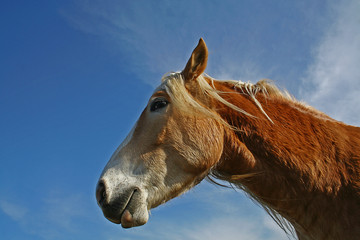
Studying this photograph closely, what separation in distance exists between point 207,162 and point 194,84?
1.05 m

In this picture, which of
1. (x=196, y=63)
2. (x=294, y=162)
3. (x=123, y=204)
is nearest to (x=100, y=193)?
(x=123, y=204)

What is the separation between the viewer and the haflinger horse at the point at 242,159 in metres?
3.03

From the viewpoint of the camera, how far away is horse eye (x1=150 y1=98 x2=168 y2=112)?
3.57 metres

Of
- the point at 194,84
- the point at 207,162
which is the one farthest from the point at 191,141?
the point at 194,84

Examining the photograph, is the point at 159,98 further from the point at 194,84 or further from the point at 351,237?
the point at 351,237

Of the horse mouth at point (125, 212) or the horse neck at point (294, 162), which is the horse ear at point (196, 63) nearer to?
the horse neck at point (294, 162)

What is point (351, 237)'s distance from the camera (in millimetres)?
2840

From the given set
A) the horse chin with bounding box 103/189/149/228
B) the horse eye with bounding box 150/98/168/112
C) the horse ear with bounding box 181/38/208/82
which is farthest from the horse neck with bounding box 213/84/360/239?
the horse chin with bounding box 103/189/149/228

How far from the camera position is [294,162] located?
3.13m

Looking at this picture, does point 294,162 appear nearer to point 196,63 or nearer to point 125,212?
point 196,63

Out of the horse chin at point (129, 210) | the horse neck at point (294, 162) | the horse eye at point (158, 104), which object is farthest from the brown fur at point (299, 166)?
the horse chin at point (129, 210)

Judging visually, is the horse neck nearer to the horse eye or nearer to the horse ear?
the horse ear

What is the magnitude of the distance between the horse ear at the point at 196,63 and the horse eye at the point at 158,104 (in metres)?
0.44

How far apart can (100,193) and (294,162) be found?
6.56 feet
